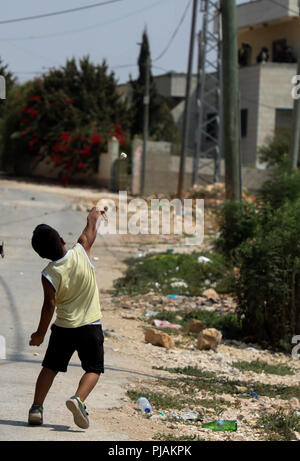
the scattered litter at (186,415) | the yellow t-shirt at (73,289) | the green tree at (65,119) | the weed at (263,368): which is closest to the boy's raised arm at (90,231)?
the yellow t-shirt at (73,289)

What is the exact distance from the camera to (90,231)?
5.11 meters

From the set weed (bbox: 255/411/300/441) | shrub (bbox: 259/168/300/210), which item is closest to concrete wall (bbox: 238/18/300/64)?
shrub (bbox: 259/168/300/210)

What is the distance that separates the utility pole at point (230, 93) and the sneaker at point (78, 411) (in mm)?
6777

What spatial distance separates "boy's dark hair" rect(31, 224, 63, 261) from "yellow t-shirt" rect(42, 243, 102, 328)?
0.26 ft

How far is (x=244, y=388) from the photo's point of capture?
261 inches

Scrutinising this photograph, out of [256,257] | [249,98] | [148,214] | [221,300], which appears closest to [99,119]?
[249,98]

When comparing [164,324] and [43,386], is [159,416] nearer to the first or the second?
[43,386]

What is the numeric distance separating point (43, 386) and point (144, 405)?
1.02 metres

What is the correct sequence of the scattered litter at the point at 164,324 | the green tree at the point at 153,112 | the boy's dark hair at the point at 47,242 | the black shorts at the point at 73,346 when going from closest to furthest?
the boy's dark hair at the point at 47,242 < the black shorts at the point at 73,346 < the scattered litter at the point at 164,324 < the green tree at the point at 153,112

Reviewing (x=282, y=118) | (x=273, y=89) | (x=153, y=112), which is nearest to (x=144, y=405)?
(x=273, y=89)

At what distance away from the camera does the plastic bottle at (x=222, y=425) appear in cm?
527

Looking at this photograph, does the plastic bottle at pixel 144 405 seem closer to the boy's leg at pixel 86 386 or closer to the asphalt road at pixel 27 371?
the asphalt road at pixel 27 371

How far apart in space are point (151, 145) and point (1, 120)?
9861 millimetres

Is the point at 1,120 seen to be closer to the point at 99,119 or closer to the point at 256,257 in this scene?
the point at 99,119
